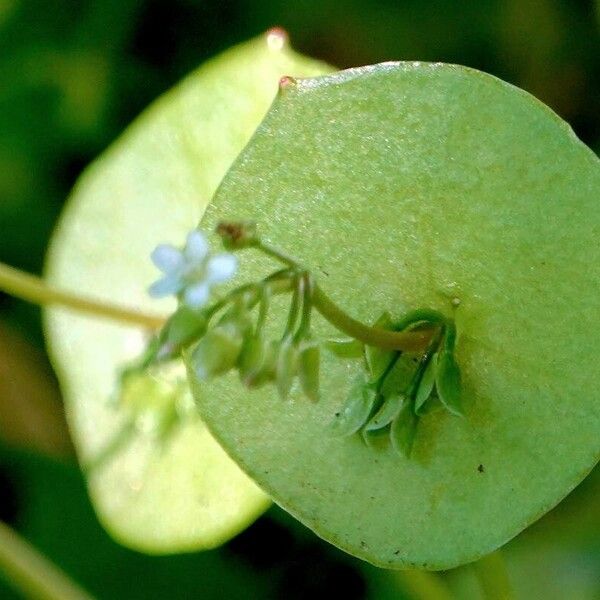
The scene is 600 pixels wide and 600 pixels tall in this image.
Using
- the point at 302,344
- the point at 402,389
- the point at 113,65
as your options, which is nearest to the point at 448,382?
the point at 402,389

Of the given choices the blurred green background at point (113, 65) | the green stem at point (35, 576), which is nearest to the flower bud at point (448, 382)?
the green stem at point (35, 576)

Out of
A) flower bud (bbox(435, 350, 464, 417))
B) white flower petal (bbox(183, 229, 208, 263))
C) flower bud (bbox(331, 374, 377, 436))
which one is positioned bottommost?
flower bud (bbox(331, 374, 377, 436))

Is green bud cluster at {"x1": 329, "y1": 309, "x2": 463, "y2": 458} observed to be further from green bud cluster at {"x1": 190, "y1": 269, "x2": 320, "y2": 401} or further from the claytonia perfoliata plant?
green bud cluster at {"x1": 190, "y1": 269, "x2": 320, "y2": 401}

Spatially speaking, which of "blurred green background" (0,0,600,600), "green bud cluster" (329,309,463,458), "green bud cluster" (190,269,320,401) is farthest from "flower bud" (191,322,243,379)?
"blurred green background" (0,0,600,600)

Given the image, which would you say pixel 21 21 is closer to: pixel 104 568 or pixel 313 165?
pixel 104 568

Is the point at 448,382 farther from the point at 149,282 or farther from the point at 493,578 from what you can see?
the point at 149,282

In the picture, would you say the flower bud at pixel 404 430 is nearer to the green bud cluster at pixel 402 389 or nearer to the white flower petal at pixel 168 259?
the green bud cluster at pixel 402 389
